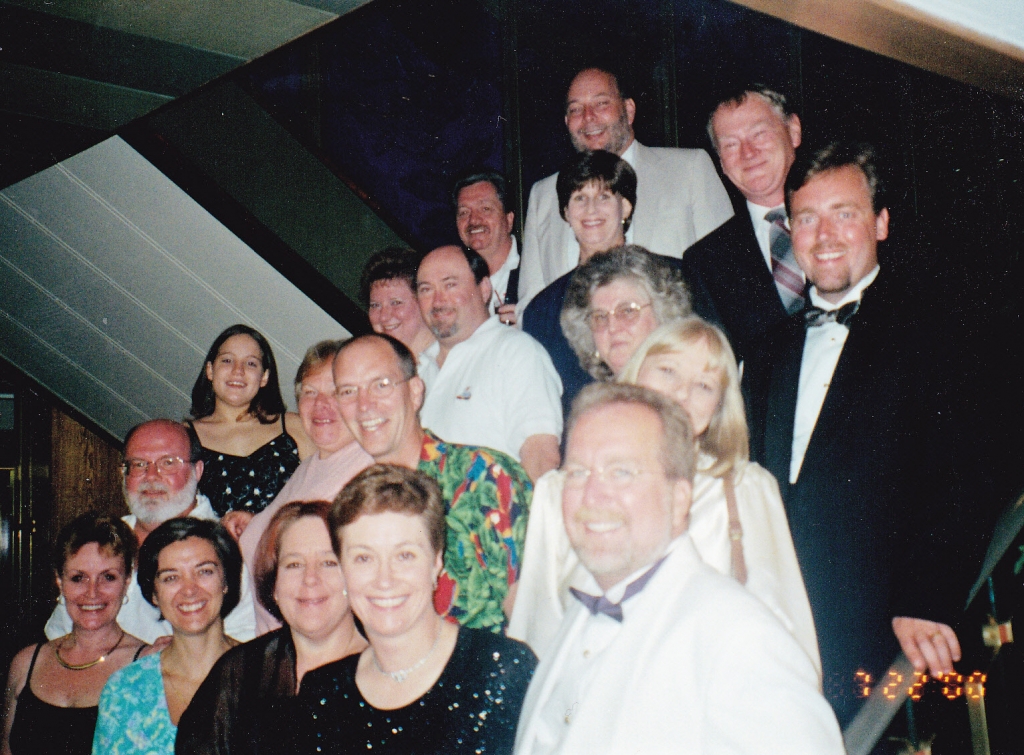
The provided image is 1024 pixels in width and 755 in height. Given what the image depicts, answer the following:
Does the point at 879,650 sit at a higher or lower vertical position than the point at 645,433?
lower

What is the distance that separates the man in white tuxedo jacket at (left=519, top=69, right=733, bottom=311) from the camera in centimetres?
330

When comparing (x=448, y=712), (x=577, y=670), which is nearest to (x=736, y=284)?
(x=577, y=670)

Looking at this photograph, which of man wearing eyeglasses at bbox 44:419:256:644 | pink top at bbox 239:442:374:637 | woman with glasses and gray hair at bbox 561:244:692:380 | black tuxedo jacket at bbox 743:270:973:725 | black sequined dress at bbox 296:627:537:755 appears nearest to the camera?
black sequined dress at bbox 296:627:537:755

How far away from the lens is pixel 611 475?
5.53ft

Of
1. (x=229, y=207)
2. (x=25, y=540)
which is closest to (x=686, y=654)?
(x=229, y=207)

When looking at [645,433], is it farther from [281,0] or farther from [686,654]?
[281,0]

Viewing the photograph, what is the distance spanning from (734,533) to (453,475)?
774mm

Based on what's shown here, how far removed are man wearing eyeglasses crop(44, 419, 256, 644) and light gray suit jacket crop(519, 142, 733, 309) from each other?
1376 millimetres

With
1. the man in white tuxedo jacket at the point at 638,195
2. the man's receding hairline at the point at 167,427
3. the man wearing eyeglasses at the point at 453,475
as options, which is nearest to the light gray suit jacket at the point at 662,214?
the man in white tuxedo jacket at the point at 638,195

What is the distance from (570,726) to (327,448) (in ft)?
5.28

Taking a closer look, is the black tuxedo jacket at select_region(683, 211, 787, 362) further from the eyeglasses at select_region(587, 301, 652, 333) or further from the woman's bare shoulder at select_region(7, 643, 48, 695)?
the woman's bare shoulder at select_region(7, 643, 48, 695)

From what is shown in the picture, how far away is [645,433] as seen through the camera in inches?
66.8

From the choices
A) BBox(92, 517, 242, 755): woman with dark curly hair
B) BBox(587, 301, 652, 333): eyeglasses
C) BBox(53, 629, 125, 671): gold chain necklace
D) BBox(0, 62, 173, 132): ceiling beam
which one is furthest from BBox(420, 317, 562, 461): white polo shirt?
BBox(0, 62, 173, 132): ceiling beam

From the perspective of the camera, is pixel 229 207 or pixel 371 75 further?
pixel 371 75
